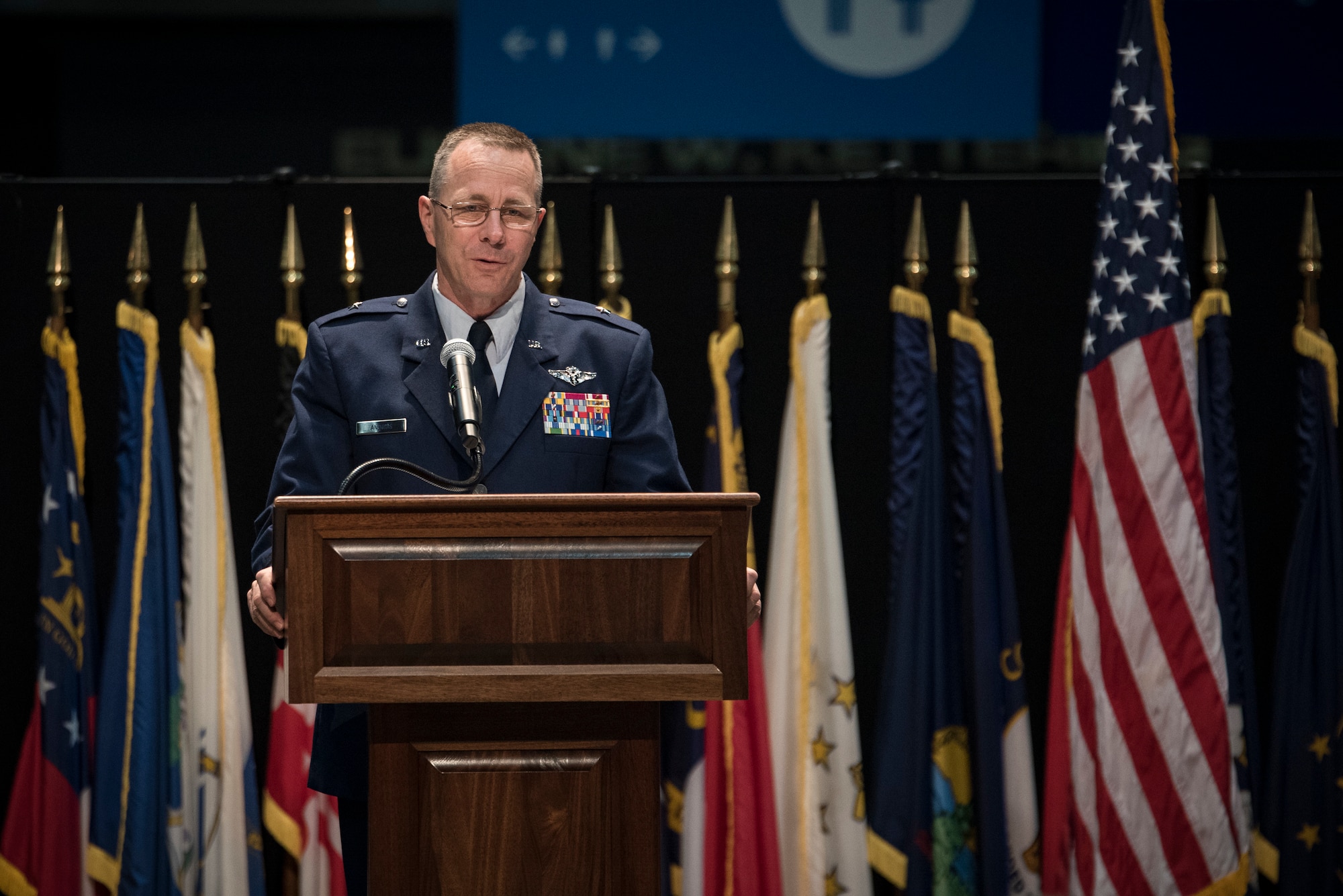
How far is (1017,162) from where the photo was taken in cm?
351

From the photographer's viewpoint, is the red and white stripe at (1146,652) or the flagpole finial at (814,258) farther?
the flagpole finial at (814,258)

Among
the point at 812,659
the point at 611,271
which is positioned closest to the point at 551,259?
the point at 611,271

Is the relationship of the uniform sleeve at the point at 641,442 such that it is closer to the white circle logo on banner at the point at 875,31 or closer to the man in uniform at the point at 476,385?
the man in uniform at the point at 476,385

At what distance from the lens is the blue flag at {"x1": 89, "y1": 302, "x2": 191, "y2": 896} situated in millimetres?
3027

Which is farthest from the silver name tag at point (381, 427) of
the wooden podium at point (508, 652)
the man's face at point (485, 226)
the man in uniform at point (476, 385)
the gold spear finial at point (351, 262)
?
the gold spear finial at point (351, 262)

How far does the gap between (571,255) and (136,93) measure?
4.10 ft

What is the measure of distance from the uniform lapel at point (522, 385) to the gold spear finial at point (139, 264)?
1610 millimetres

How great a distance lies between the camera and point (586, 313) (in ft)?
6.60

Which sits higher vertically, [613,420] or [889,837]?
[613,420]

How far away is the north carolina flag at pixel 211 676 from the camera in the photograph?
3.07 m

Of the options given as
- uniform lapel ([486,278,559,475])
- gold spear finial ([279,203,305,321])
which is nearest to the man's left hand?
uniform lapel ([486,278,559,475])

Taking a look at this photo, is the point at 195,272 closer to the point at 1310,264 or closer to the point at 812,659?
the point at 812,659

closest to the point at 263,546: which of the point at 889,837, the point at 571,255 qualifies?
the point at 571,255

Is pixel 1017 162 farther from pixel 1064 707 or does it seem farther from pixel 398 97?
pixel 398 97
